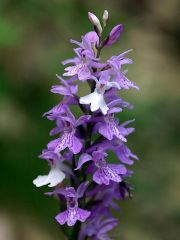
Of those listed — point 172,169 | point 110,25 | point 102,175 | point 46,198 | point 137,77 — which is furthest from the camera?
point 137,77

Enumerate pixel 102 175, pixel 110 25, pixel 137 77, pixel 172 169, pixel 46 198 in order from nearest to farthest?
pixel 102 175
pixel 46 198
pixel 172 169
pixel 110 25
pixel 137 77

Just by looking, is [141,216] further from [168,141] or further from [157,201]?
[168,141]

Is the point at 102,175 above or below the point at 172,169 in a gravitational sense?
above

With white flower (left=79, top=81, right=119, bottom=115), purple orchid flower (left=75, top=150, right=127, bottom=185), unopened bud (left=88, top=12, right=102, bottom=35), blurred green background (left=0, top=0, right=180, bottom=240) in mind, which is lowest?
blurred green background (left=0, top=0, right=180, bottom=240)

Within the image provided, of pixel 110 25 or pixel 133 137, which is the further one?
pixel 110 25

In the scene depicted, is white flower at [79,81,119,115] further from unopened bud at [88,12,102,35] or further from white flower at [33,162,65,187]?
white flower at [33,162,65,187]

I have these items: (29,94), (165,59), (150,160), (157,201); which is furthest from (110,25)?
(165,59)

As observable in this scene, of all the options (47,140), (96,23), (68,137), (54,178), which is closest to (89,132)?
(68,137)

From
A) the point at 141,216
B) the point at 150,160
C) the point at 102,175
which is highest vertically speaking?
the point at 102,175

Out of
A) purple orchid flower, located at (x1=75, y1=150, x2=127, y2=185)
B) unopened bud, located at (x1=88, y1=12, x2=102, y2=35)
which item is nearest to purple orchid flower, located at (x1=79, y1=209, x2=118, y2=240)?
purple orchid flower, located at (x1=75, y1=150, x2=127, y2=185)
